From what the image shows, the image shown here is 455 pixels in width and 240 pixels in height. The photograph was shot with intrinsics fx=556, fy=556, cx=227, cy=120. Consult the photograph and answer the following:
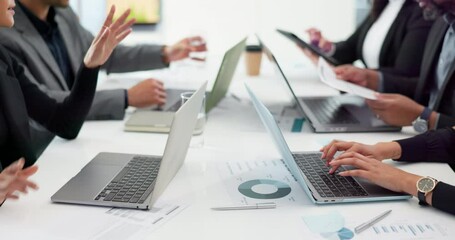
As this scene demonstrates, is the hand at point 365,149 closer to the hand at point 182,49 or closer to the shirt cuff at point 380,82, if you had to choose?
the shirt cuff at point 380,82

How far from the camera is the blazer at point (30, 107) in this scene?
1.61m

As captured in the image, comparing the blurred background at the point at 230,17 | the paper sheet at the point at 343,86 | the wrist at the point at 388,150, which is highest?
the paper sheet at the point at 343,86

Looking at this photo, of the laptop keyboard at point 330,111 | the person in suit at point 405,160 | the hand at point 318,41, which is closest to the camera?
the person in suit at point 405,160

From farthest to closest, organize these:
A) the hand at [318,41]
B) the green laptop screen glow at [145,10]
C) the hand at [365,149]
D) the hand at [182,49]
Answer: the green laptop screen glow at [145,10] < the hand at [318,41] < the hand at [182,49] < the hand at [365,149]

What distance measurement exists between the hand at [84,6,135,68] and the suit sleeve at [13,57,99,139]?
0.11 ft

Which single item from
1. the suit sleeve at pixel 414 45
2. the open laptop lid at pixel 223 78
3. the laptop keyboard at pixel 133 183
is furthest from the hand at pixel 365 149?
the suit sleeve at pixel 414 45

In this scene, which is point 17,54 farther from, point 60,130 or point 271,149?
point 271,149

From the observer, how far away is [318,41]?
9.62 feet

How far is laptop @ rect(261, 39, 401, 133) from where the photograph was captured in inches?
72.4

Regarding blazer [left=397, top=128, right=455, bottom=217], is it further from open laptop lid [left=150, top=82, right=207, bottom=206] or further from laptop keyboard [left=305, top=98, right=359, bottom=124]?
open laptop lid [left=150, top=82, right=207, bottom=206]

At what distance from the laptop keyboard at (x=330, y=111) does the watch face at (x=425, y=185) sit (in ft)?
2.08

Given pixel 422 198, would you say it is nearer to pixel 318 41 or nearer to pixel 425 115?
pixel 425 115

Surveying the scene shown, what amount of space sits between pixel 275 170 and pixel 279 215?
10.8 inches

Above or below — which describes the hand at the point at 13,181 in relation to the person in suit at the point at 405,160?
below
